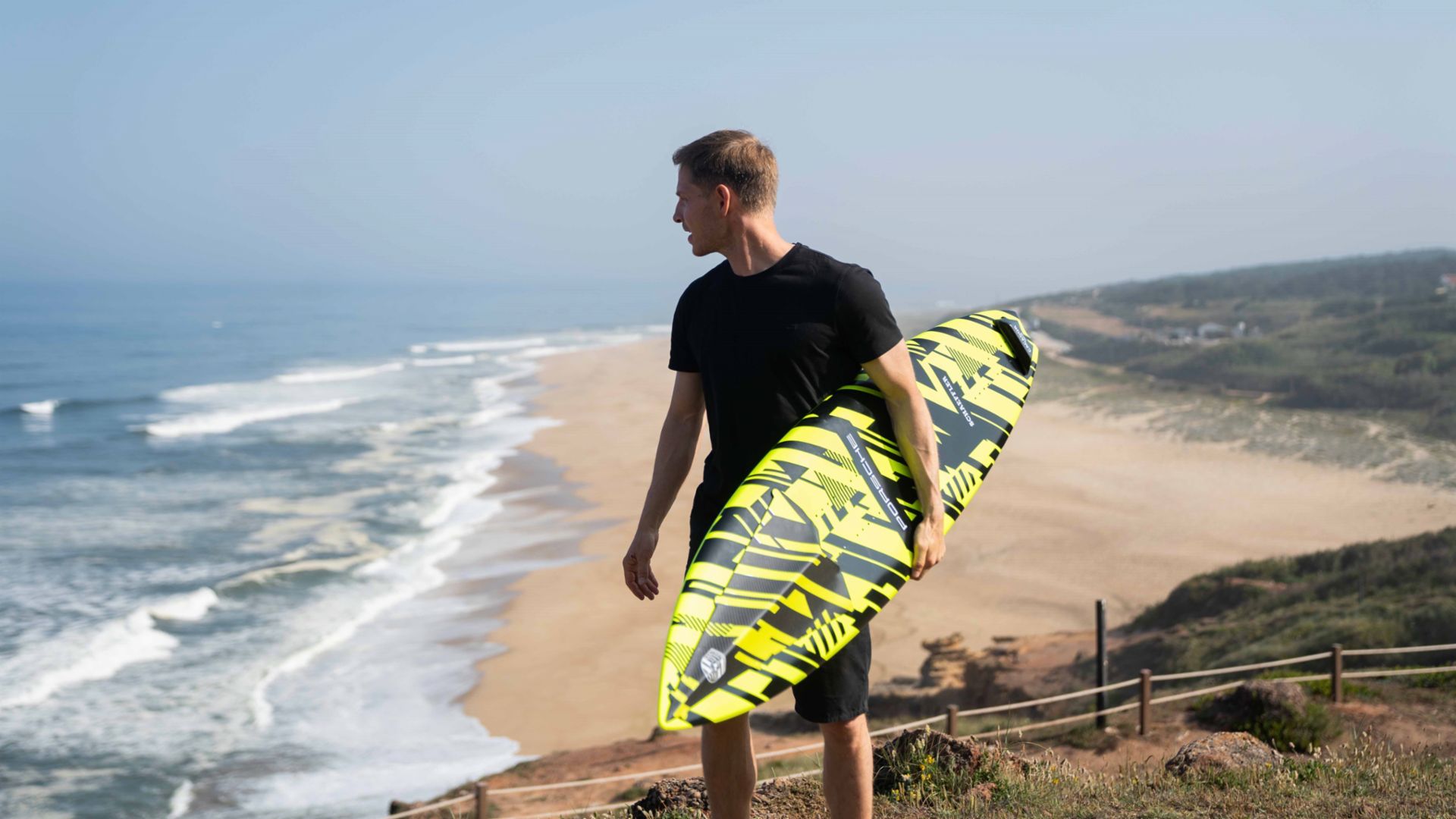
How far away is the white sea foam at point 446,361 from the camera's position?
47.9 m

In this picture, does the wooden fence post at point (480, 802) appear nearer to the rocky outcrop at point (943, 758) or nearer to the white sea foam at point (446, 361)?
the rocky outcrop at point (943, 758)

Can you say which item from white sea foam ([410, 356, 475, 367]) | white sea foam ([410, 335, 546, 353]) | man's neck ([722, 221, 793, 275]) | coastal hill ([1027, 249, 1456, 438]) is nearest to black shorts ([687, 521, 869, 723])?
man's neck ([722, 221, 793, 275])

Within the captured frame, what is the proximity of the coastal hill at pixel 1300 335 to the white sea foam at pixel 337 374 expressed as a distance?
31.1 meters

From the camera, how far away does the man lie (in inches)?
88.3

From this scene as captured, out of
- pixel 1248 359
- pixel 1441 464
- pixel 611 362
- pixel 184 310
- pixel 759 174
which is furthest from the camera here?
pixel 184 310

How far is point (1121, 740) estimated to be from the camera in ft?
23.8

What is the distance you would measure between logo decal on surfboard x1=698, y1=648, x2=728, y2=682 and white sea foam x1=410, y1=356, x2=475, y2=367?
46.9m

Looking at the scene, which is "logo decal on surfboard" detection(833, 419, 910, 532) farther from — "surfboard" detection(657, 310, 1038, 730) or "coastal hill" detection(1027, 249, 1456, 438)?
"coastal hill" detection(1027, 249, 1456, 438)

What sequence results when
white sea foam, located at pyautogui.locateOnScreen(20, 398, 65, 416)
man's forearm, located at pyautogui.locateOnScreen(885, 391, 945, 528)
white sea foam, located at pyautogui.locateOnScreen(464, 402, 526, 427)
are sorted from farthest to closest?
white sea foam, located at pyautogui.locateOnScreen(20, 398, 65, 416), white sea foam, located at pyautogui.locateOnScreen(464, 402, 526, 427), man's forearm, located at pyautogui.locateOnScreen(885, 391, 945, 528)

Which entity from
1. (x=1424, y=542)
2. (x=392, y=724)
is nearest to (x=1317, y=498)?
(x=1424, y=542)

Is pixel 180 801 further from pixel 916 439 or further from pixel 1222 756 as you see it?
pixel 916 439

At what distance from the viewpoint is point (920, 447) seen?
237 centimetres

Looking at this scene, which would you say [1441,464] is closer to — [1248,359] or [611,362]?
[1248,359]

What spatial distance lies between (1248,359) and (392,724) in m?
38.0
